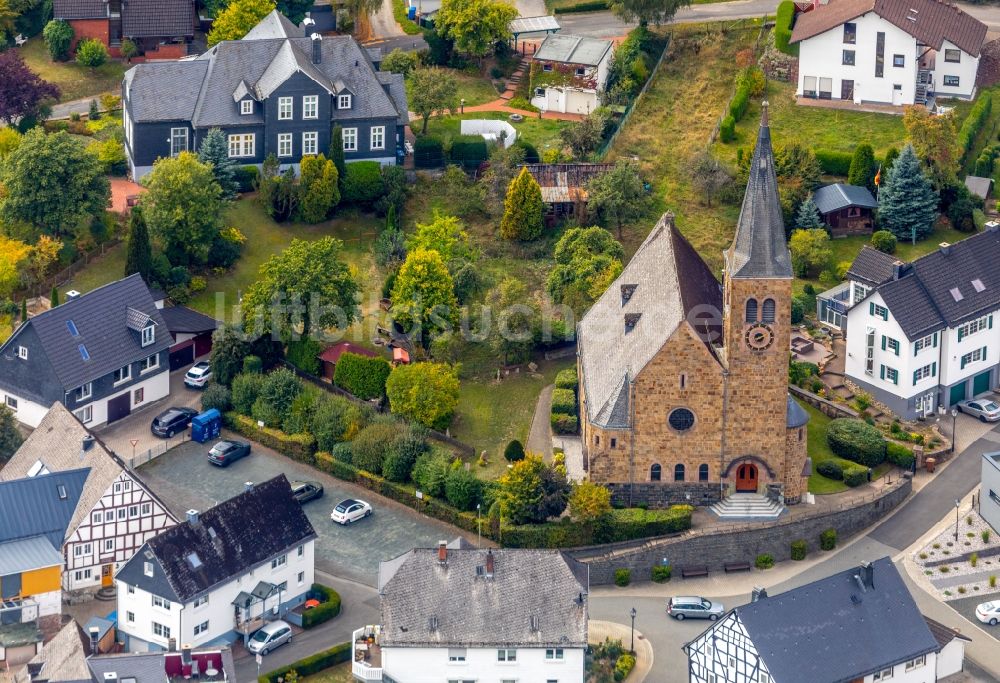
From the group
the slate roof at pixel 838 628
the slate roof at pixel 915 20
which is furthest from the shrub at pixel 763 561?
the slate roof at pixel 915 20

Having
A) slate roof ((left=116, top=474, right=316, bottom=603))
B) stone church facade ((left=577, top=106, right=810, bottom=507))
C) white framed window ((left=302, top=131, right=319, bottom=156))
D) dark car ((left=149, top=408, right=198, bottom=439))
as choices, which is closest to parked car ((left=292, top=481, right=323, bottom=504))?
slate roof ((left=116, top=474, right=316, bottom=603))

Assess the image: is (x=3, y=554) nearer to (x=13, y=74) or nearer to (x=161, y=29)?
(x=13, y=74)

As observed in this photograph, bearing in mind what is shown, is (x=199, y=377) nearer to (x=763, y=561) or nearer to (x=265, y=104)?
(x=265, y=104)

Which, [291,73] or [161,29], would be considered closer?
[291,73]

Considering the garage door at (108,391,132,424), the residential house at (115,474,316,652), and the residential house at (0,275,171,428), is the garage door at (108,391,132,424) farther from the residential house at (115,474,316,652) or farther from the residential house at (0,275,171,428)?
the residential house at (115,474,316,652)

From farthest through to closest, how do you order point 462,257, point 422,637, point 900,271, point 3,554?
point 462,257 → point 900,271 → point 3,554 → point 422,637

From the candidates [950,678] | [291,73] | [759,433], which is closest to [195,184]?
[291,73]
